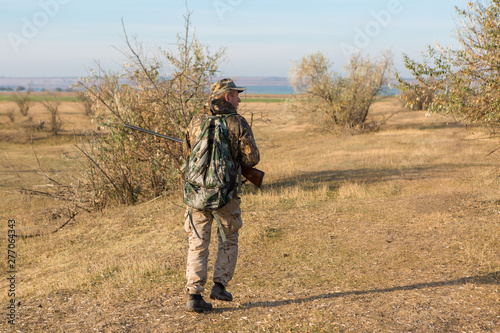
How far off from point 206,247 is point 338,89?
2763cm

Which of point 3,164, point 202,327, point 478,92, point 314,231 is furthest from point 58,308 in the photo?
point 3,164

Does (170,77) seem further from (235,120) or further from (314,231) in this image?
(235,120)

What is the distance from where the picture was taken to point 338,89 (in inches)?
1217

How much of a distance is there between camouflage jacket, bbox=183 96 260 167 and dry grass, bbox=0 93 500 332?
1.73 meters

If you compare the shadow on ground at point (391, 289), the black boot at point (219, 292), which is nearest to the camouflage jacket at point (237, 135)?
the black boot at point (219, 292)

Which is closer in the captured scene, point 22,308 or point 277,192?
point 22,308

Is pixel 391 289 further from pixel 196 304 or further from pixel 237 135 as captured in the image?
pixel 237 135

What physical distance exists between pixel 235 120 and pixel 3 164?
21826 millimetres

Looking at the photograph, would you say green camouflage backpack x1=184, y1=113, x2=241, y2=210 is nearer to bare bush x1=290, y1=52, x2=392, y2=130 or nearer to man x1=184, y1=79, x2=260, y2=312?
man x1=184, y1=79, x2=260, y2=312

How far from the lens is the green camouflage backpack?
4590 millimetres

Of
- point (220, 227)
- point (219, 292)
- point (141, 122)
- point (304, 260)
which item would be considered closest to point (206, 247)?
point (220, 227)

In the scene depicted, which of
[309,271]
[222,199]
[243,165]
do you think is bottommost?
[309,271]

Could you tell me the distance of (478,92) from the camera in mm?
9203

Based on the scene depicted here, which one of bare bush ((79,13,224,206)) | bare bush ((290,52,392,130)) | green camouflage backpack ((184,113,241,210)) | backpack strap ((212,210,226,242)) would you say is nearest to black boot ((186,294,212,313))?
backpack strap ((212,210,226,242))
